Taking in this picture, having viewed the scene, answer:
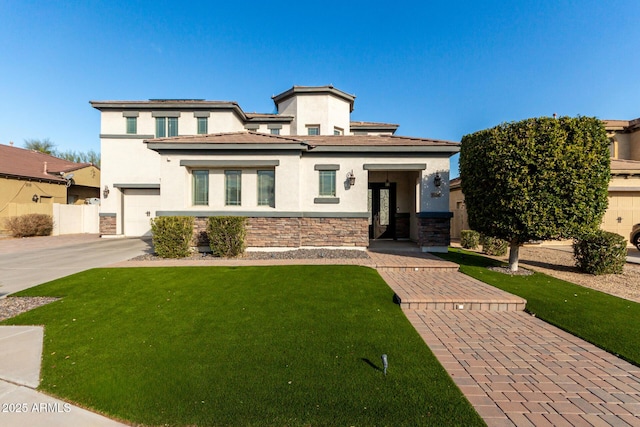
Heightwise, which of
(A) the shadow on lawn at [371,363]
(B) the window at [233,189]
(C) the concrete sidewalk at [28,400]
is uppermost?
(B) the window at [233,189]

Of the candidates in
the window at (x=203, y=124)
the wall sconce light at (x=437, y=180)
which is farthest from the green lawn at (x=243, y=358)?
the window at (x=203, y=124)

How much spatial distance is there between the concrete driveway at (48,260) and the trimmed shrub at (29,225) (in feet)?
13.4

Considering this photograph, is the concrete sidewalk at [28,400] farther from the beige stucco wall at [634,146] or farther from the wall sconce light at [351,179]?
the beige stucco wall at [634,146]

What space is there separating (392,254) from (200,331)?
7277 mm

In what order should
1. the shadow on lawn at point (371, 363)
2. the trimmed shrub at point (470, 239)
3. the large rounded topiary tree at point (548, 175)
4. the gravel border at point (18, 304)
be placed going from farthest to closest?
the trimmed shrub at point (470, 239) → the large rounded topiary tree at point (548, 175) → the gravel border at point (18, 304) → the shadow on lawn at point (371, 363)

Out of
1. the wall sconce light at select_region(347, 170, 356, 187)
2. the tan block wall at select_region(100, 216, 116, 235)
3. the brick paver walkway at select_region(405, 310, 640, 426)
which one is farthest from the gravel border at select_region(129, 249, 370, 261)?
the tan block wall at select_region(100, 216, 116, 235)

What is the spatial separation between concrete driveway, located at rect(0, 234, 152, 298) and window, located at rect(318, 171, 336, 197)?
774 centimetres

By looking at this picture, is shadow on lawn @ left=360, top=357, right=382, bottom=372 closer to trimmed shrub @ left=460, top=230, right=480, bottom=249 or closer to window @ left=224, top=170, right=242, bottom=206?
window @ left=224, top=170, right=242, bottom=206

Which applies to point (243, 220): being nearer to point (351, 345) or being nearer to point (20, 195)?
point (351, 345)

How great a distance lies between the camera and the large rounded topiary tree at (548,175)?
6.45 metres

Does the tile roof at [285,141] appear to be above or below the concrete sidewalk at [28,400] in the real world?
above

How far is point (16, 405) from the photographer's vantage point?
248 cm

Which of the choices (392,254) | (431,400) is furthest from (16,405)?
(392,254)

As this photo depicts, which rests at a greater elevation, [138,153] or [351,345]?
[138,153]
